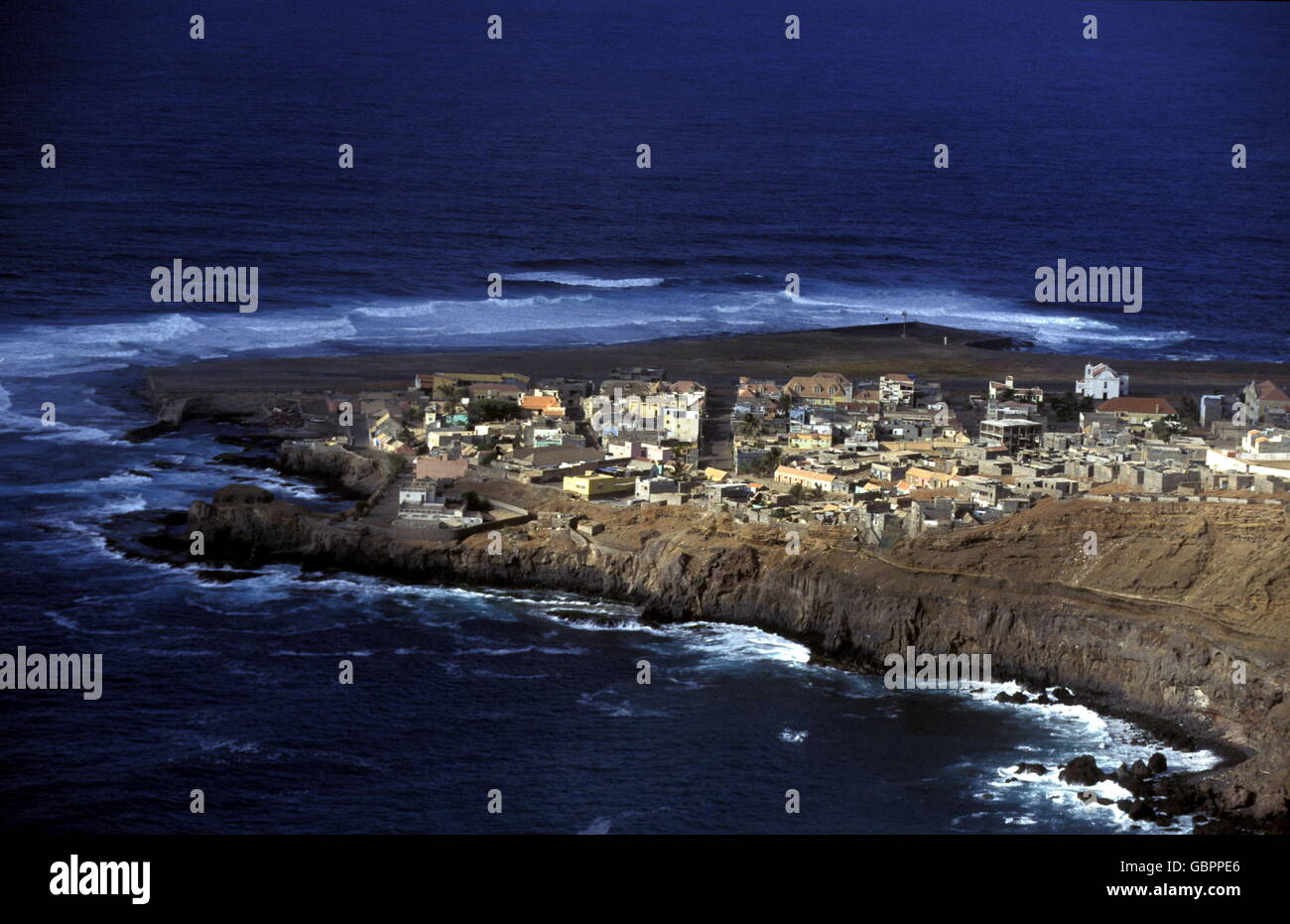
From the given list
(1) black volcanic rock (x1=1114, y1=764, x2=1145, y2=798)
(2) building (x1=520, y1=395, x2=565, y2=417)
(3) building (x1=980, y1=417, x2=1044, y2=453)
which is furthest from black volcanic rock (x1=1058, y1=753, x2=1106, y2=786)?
(2) building (x1=520, y1=395, x2=565, y2=417)

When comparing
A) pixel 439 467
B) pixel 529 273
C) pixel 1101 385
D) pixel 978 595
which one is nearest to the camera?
pixel 978 595

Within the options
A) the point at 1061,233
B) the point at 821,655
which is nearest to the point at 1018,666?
the point at 821,655

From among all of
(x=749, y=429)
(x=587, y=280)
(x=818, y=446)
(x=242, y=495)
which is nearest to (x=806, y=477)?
(x=818, y=446)

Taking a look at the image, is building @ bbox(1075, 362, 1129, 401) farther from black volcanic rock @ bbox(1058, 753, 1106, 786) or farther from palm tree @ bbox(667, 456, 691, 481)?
black volcanic rock @ bbox(1058, 753, 1106, 786)

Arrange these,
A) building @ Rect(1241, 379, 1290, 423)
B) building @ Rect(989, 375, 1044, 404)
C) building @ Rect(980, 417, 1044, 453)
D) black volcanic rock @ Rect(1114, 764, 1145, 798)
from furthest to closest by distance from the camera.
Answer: building @ Rect(989, 375, 1044, 404), building @ Rect(1241, 379, 1290, 423), building @ Rect(980, 417, 1044, 453), black volcanic rock @ Rect(1114, 764, 1145, 798)

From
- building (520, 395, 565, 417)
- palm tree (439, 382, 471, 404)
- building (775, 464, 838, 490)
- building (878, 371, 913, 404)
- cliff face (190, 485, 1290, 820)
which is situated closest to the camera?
cliff face (190, 485, 1290, 820)

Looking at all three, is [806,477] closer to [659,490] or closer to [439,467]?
[659,490]
